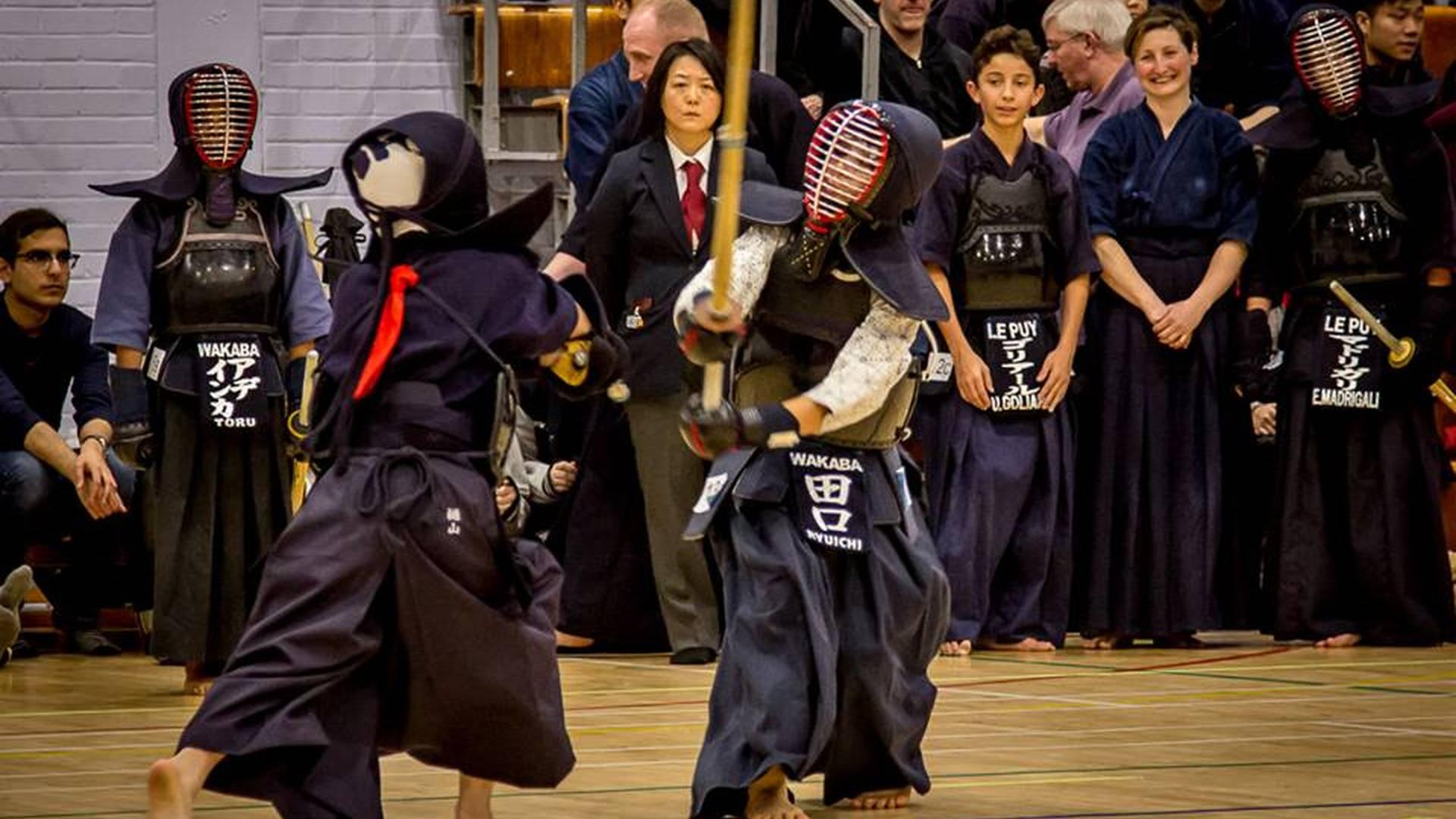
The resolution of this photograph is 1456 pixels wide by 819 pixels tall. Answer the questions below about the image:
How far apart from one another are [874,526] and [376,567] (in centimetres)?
106

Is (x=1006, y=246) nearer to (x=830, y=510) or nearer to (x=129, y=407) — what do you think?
(x=129, y=407)

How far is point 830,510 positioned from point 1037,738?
105 cm

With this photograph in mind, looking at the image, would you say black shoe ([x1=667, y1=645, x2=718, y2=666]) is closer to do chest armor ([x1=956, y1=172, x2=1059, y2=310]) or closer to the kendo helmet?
do chest armor ([x1=956, y1=172, x2=1059, y2=310])

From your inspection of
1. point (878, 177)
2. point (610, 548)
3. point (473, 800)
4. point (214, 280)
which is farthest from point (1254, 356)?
point (473, 800)

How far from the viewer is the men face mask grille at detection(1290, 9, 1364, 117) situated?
283 inches

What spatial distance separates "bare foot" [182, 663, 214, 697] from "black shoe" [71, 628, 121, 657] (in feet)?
4.05

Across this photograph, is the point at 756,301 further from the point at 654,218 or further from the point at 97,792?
the point at 654,218

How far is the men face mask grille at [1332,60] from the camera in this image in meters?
7.20

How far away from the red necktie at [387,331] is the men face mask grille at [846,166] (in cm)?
84

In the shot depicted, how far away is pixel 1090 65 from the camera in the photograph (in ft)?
25.8

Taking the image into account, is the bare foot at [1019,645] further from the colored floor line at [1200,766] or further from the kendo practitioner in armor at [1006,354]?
the colored floor line at [1200,766]

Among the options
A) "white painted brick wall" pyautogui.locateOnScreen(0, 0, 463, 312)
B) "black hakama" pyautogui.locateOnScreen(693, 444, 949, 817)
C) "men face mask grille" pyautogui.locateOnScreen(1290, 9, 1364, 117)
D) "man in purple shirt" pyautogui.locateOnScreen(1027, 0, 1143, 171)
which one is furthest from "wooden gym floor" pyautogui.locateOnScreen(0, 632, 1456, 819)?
"white painted brick wall" pyautogui.locateOnScreen(0, 0, 463, 312)

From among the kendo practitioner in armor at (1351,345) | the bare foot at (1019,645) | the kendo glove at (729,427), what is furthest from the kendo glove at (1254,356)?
the kendo glove at (729,427)

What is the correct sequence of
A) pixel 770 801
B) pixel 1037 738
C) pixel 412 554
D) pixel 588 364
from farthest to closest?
pixel 1037 738 < pixel 770 801 < pixel 588 364 < pixel 412 554
